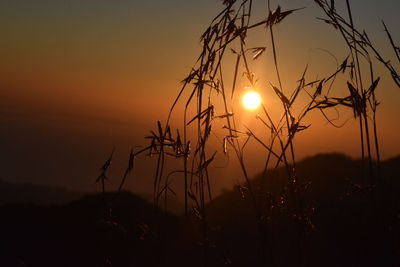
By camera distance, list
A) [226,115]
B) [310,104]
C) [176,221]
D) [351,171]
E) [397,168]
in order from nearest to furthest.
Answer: [310,104] < [226,115] < [176,221] < [351,171] < [397,168]

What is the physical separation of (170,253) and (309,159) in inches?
114

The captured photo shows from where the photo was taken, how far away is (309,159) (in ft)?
22.7

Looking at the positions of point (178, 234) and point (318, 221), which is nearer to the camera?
point (318, 221)

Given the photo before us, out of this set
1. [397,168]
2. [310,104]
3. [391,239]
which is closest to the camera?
[391,239]

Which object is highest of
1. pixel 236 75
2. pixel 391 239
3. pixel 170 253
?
pixel 236 75

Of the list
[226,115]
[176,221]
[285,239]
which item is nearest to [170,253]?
[176,221]

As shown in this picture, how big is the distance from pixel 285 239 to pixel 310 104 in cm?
236

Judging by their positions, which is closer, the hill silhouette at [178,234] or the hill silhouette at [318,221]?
the hill silhouette at [318,221]

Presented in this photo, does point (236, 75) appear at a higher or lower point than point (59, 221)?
higher

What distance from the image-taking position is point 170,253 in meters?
4.61

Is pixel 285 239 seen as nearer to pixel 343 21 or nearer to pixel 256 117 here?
pixel 256 117

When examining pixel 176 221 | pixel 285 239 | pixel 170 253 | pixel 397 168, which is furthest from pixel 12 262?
pixel 397 168

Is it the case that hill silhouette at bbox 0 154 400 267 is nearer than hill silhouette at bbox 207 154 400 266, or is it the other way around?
hill silhouette at bbox 207 154 400 266

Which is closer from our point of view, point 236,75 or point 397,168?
point 236,75
